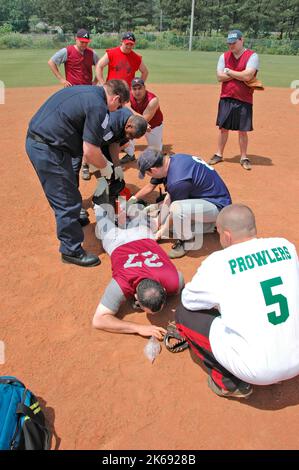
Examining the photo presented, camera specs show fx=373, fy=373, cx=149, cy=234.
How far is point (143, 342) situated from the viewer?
346 centimetres

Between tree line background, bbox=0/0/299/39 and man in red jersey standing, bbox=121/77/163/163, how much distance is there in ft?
192

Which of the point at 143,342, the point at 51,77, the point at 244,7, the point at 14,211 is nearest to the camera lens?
the point at 143,342

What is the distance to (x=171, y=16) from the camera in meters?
61.6

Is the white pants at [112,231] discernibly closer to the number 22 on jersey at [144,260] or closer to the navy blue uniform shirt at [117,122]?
the number 22 on jersey at [144,260]

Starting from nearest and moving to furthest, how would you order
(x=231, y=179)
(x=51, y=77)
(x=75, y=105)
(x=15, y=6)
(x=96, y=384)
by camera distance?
(x=96, y=384) → (x=75, y=105) → (x=231, y=179) → (x=51, y=77) → (x=15, y=6)

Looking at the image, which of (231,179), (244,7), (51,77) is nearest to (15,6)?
(244,7)

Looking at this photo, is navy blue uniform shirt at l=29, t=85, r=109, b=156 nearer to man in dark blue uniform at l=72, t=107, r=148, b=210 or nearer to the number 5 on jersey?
man in dark blue uniform at l=72, t=107, r=148, b=210

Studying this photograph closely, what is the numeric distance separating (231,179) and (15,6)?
316 feet

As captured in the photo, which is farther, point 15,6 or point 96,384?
point 15,6

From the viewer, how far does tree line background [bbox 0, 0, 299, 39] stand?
55.7 m

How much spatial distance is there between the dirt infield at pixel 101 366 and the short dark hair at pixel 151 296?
444 mm

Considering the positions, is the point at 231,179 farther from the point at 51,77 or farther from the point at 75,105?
the point at 51,77

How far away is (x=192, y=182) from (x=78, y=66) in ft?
12.6
